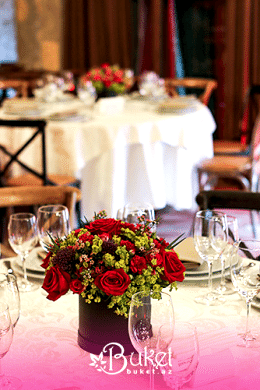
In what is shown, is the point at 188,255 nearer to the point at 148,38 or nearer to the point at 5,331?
the point at 5,331

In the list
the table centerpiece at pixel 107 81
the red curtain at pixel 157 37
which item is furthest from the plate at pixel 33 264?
the red curtain at pixel 157 37

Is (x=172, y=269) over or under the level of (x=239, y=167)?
over

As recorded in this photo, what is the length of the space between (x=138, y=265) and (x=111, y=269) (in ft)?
0.17

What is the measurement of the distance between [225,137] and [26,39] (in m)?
2.87

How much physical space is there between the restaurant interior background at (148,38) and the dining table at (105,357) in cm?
481

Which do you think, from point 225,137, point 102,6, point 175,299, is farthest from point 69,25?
point 175,299

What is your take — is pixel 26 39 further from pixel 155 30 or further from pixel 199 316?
pixel 199 316

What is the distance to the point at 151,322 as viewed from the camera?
0.94m

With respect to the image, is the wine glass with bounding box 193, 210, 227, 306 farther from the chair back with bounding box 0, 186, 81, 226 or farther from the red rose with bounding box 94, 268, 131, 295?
the chair back with bounding box 0, 186, 81, 226

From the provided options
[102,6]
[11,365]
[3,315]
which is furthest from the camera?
[102,6]

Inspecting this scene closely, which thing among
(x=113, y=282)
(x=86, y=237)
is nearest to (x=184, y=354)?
(x=113, y=282)

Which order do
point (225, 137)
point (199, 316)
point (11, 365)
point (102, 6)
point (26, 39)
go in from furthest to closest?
point (26, 39) < point (102, 6) < point (225, 137) < point (199, 316) < point (11, 365)

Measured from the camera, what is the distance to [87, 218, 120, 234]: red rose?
118 cm

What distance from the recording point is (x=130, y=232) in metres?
1.15
